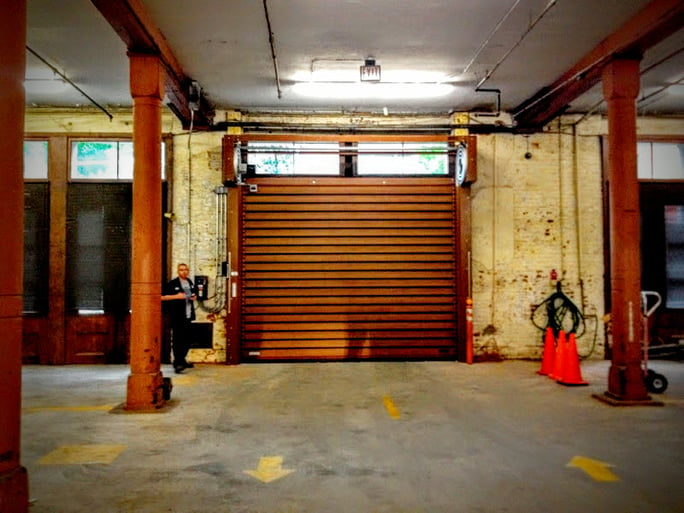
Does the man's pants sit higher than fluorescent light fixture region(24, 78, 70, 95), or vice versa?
fluorescent light fixture region(24, 78, 70, 95)

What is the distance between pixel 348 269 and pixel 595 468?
649 cm

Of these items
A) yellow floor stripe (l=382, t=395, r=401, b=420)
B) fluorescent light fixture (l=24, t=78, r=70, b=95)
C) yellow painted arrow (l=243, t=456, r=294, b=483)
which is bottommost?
yellow floor stripe (l=382, t=395, r=401, b=420)

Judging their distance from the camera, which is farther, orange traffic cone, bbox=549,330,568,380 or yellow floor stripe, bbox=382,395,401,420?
orange traffic cone, bbox=549,330,568,380

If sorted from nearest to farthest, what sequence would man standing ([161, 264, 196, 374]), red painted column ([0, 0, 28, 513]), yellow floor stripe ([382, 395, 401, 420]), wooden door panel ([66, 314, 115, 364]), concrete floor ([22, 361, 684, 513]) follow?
red painted column ([0, 0, 28, 513])
concrete floor ([22, 361, 684, 513])
yellow floor stripe ([382, 395, 401, 420])
man standing ([161, 264, 196, 374])
wooden door panel ([66, 314, 115, 364])

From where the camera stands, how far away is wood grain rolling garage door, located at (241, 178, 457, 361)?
34.1ft

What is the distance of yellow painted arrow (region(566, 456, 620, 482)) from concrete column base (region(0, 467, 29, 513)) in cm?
429

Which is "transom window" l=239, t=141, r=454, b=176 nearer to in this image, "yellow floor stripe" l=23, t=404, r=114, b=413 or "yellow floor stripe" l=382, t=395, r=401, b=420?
"yellow floor stripe" l=382, t=395, r=401, b=420

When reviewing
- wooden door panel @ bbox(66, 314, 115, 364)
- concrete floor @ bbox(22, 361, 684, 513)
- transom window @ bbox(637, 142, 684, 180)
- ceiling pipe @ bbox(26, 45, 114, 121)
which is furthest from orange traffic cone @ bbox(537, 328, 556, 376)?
ceiling pipe @ bbox(26, 45, 114, 121)

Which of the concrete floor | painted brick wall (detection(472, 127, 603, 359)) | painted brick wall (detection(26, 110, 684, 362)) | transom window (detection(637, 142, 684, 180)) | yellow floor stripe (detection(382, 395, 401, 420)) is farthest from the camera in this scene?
transom window (detection(637, 142, 684, 180))

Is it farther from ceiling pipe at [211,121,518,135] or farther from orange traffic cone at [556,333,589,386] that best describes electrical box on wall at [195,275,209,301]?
orange traffic cone at [556,333,589,386]

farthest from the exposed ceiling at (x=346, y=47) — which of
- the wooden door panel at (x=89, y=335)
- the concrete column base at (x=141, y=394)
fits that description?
the concrete column base at (x=141, y=394)

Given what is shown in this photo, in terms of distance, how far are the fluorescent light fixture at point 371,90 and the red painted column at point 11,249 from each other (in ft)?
20.2

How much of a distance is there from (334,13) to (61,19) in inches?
143

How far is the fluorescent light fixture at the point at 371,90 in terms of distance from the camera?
9.38 m
